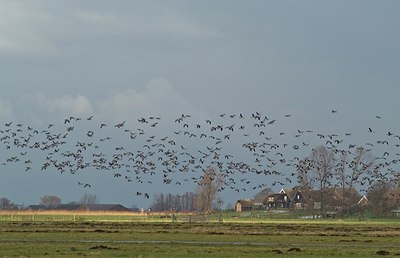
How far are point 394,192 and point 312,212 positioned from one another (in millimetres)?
22339

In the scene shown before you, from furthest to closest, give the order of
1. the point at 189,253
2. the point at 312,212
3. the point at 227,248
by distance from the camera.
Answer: the point at 312,212 → the point at 227,248 → the point at 189,253

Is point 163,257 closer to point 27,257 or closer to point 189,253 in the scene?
point 189,253

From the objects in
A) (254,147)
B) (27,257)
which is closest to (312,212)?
(254,147)

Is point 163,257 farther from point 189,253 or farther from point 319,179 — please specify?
point 319,179

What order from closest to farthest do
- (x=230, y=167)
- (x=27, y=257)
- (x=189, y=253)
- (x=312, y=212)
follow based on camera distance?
1. (x=27, y=257)
2. (x=189, y=253)
3. (x=230, y=167)
4. (x=312, y=212)

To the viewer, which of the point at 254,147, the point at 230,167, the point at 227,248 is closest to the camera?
the point at 227,248

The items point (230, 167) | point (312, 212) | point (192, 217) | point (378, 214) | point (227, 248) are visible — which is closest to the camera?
point (227, 248)

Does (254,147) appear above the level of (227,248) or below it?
above

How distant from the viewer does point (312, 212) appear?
193m

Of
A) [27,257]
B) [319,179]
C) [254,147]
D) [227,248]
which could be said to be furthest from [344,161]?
[27,257]

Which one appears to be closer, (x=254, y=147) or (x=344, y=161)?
(x=254, y=147)

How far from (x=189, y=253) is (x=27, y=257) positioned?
33.6 feet

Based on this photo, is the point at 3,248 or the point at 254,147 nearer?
the point at 3,248

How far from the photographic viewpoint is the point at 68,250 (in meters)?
47.2
